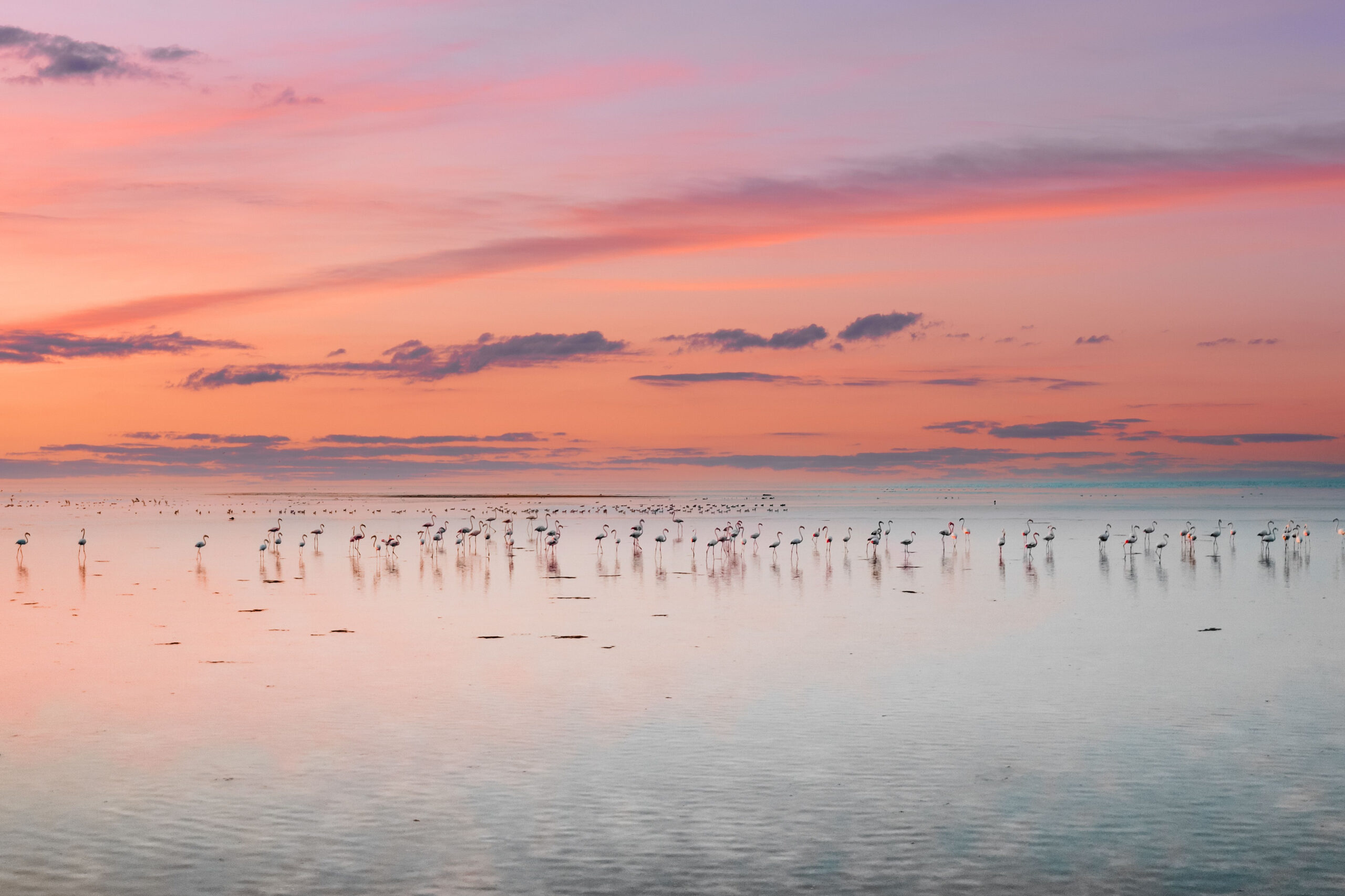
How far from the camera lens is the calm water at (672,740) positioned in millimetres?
10453

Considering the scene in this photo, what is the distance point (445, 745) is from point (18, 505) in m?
122

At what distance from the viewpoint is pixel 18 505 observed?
120 meters

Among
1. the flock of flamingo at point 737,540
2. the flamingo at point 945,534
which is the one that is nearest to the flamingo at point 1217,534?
the flock of flamingo at point 737,540

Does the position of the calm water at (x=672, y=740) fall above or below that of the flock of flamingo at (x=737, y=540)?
above

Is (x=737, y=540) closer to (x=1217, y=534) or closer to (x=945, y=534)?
(x=945, y=534)

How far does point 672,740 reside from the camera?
14.9 m

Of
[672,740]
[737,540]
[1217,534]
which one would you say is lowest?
[737,540]

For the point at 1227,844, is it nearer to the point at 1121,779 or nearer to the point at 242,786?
the point at 1121,779

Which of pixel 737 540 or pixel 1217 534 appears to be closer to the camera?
pixel 1217 534

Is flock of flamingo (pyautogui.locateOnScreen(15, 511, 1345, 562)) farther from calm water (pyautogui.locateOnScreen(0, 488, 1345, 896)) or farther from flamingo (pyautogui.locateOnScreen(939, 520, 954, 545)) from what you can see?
calm water (pyautogui.locateOnScreen(0, 488, 1345, 896))

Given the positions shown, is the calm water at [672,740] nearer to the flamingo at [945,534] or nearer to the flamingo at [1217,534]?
the flamingo at [1217,534]

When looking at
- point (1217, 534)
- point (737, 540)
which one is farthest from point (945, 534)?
point (1217, 534)

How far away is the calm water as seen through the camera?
10.5 meters

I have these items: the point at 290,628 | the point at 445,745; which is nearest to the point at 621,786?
the point at 445,745
